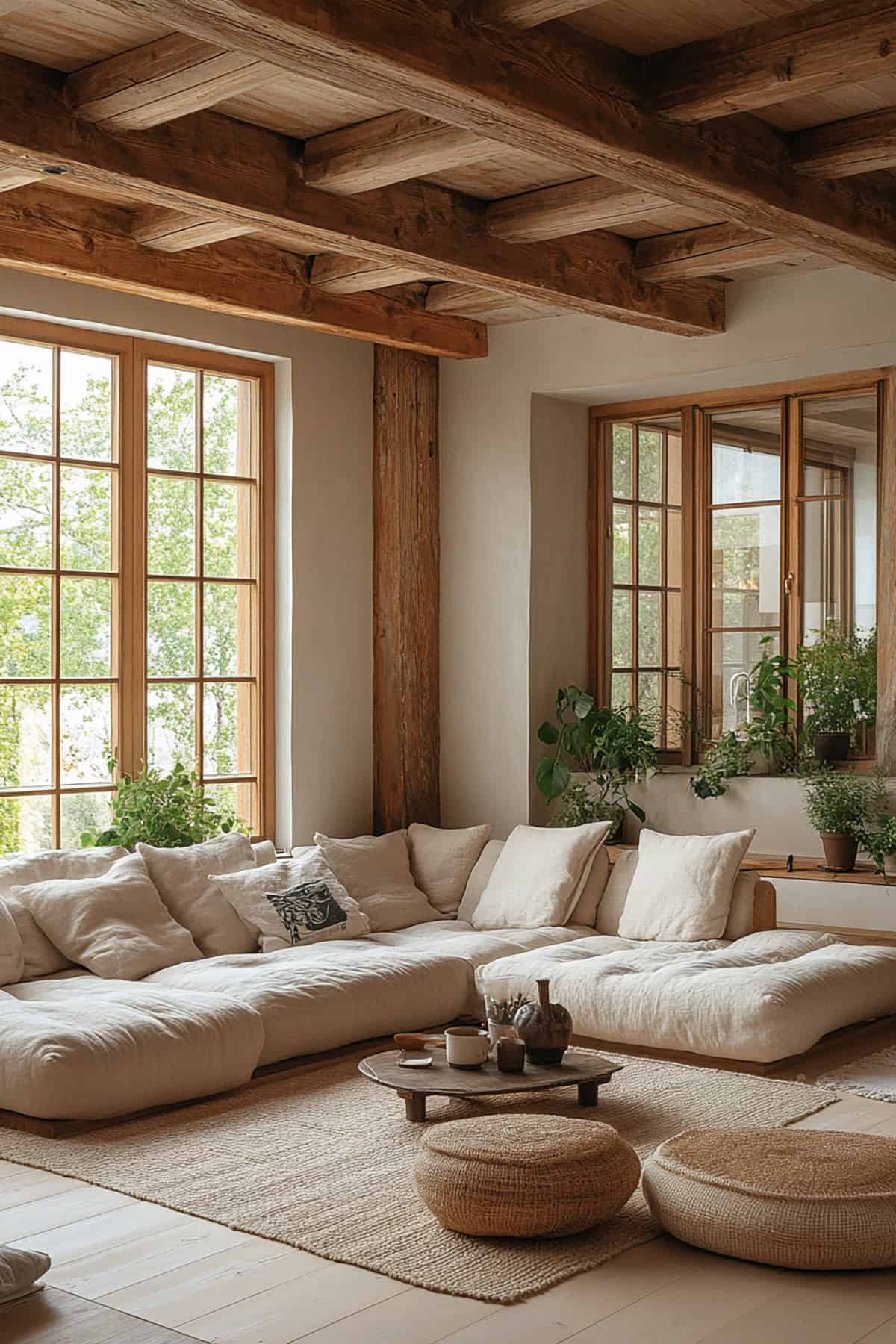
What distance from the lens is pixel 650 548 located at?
7.65 meters

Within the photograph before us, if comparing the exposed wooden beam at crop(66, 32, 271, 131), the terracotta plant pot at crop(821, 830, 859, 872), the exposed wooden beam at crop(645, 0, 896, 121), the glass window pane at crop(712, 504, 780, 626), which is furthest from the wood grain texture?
the exposed wooden beam at crop(645, 0, 896, 121)

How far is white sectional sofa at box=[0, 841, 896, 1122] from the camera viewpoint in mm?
4441

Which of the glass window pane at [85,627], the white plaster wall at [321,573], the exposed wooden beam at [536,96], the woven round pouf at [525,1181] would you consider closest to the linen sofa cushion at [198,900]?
the glass window pane at [85,627]

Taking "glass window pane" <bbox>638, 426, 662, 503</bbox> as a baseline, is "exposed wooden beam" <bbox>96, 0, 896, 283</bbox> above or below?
above

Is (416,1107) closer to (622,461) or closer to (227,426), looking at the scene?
(227,426)

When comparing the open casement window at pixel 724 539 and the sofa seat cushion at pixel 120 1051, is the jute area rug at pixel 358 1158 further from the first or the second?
the open casement window at pixel 724 539

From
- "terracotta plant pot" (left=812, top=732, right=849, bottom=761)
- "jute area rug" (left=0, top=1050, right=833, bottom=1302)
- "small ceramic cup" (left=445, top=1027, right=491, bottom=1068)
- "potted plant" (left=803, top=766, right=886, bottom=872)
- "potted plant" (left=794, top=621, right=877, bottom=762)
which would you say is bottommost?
"jute area rug" (left=0, top=1050, right=833, bottom=1302)

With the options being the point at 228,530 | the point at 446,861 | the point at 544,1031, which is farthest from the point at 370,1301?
the point at 228,530

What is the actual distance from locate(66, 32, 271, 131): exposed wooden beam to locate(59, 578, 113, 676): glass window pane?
93.1 inches

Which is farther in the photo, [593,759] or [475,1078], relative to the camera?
[593,759]

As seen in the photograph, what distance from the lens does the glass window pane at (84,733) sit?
20.9 feet

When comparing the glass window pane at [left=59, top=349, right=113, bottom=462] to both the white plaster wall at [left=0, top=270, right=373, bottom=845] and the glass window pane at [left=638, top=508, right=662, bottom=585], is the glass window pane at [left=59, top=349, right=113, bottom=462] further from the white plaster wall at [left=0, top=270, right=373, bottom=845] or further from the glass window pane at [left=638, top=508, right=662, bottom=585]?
the glass window pane at [left=638, top=508, right=662, bottom=585]

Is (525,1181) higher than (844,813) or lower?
lower

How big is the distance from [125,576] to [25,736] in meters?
0.82
